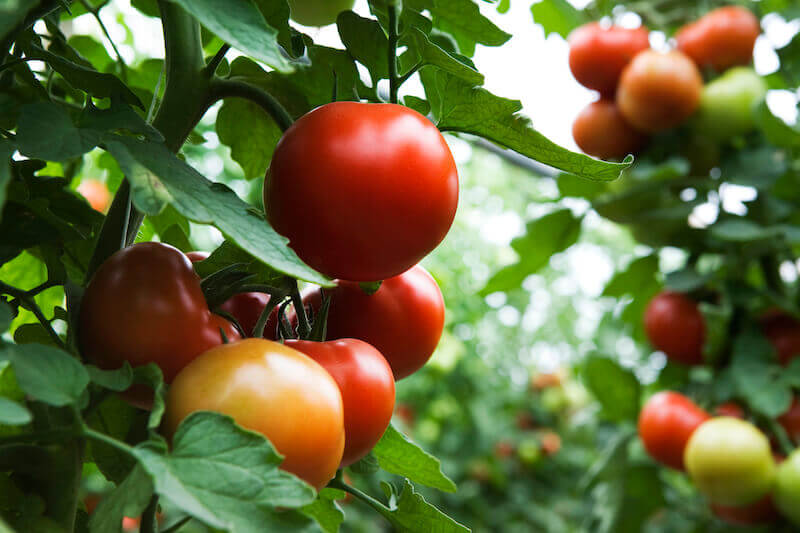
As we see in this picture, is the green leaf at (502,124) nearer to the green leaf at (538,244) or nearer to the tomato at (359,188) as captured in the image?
the tomato at (359,188)

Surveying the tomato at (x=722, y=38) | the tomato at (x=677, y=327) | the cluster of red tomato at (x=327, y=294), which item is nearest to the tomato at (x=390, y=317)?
the cluster of red tomato at (x=327, y=294)

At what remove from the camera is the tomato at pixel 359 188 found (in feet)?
1.15

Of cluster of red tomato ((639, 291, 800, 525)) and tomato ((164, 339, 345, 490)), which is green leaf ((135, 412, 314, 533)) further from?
cluster of red tomato ((639, 291, 800, 525))

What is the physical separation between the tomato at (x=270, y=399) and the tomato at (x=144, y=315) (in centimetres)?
3

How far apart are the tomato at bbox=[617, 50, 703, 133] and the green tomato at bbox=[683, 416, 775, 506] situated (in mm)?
419

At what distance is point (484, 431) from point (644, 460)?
1200 millimetres

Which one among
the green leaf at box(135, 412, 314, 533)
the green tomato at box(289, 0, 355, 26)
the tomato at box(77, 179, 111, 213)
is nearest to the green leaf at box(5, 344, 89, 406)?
the green leaf at box(135, 412, 314, 533)

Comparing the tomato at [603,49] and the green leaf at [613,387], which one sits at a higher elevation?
the tomato at [603,49]

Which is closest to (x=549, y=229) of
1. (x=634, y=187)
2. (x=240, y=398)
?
(x=634, y=187)

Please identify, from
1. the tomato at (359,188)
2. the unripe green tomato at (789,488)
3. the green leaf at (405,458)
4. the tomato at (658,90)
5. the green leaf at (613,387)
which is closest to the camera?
the tomato at (359,188)

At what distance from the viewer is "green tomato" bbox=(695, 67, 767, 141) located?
1071 mm

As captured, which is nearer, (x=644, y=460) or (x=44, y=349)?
(x=44, y=349)

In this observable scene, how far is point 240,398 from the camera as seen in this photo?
0.94 feet

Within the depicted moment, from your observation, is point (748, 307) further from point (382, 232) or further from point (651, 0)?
point (382, 232)
